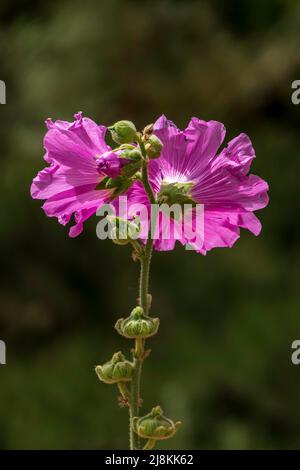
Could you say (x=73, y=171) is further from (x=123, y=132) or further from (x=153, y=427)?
(x=153, y=427)

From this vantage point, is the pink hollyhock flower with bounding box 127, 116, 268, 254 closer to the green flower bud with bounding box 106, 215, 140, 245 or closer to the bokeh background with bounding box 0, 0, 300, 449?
the green flower bud with bounding box 106, 215, 140, 245

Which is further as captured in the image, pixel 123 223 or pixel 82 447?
pixel 82 447

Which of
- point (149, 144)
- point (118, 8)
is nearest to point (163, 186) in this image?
point (149, 144)

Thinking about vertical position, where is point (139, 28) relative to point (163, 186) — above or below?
above

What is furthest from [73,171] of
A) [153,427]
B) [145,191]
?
[153,427]

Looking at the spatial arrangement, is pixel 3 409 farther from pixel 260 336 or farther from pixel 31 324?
pixel 260 336
